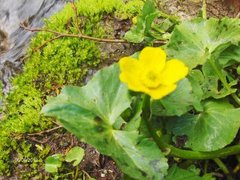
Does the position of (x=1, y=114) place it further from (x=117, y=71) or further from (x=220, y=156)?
(x=220, y=156)

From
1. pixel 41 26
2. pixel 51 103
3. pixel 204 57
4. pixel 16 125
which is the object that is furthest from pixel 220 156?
pixel 41 26

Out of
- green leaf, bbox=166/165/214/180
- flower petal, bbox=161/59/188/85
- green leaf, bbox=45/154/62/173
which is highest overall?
flower petal, bbox=161/59/188/85

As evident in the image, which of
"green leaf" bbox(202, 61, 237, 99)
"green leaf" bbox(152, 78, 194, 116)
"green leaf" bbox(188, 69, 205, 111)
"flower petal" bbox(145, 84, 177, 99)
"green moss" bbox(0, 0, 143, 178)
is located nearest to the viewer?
"flower petal" bbox(145, 84, 177, 99)

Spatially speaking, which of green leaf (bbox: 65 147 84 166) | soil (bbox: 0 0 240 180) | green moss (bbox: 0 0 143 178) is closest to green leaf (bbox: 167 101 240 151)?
soil (bbox: 0 0 240 180)

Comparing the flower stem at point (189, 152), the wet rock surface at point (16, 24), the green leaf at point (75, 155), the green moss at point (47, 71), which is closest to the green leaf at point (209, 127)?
the flower stem at point (189, 152)

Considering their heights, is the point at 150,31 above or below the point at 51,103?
below

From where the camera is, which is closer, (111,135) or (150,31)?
(111,135)

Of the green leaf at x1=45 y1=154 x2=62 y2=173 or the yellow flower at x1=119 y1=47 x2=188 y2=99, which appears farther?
the green leaf at x1=45 y1=154 x2=62 y2=173

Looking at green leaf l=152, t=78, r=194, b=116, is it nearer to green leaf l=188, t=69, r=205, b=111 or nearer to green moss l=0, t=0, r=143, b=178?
green leaf l=188, t=69, r=205, b=111
